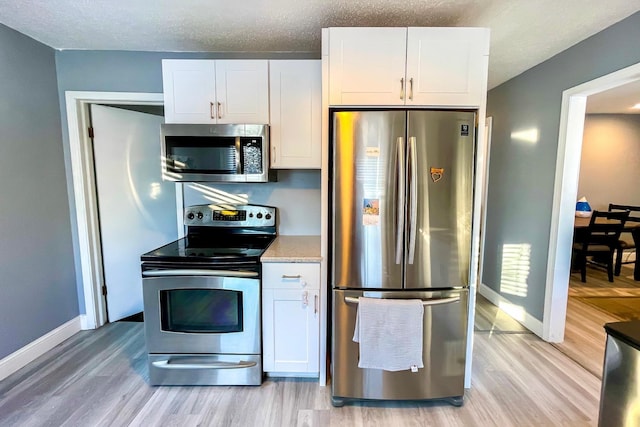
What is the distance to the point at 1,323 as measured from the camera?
2062 millimetres

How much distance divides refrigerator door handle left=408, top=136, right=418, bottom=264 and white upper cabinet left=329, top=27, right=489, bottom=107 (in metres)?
0.34

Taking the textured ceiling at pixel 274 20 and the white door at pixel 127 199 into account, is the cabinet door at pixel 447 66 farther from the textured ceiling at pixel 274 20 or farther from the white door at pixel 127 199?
the white door at pixel 127 199

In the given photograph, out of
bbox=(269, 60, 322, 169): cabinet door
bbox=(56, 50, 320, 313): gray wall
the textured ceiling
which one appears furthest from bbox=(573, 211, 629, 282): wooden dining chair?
bbox=(56, 50, 320, 313): gray wall

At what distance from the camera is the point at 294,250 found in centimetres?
208

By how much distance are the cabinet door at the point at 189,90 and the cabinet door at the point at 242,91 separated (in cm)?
6

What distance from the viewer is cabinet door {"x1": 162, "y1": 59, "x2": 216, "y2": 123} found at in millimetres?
2145

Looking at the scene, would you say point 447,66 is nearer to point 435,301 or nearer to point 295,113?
point 295,113

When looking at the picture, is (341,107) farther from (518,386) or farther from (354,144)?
(518,386)

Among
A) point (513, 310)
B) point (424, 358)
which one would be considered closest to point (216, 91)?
point (424, 358)

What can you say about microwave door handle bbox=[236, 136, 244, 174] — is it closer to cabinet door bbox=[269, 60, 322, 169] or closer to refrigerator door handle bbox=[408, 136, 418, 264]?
cabinet door bbox=[269, 60, 322, 169]

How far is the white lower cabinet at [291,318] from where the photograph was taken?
1930 millimetres

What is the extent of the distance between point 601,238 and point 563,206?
2147 millimetres

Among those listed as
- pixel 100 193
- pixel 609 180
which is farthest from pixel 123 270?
pixel 609 180

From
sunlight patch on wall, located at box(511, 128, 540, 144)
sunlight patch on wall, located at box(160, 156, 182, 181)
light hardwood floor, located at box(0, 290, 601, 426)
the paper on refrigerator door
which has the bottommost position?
light hardwood floor, located at box(0, 290, 601, 426)
